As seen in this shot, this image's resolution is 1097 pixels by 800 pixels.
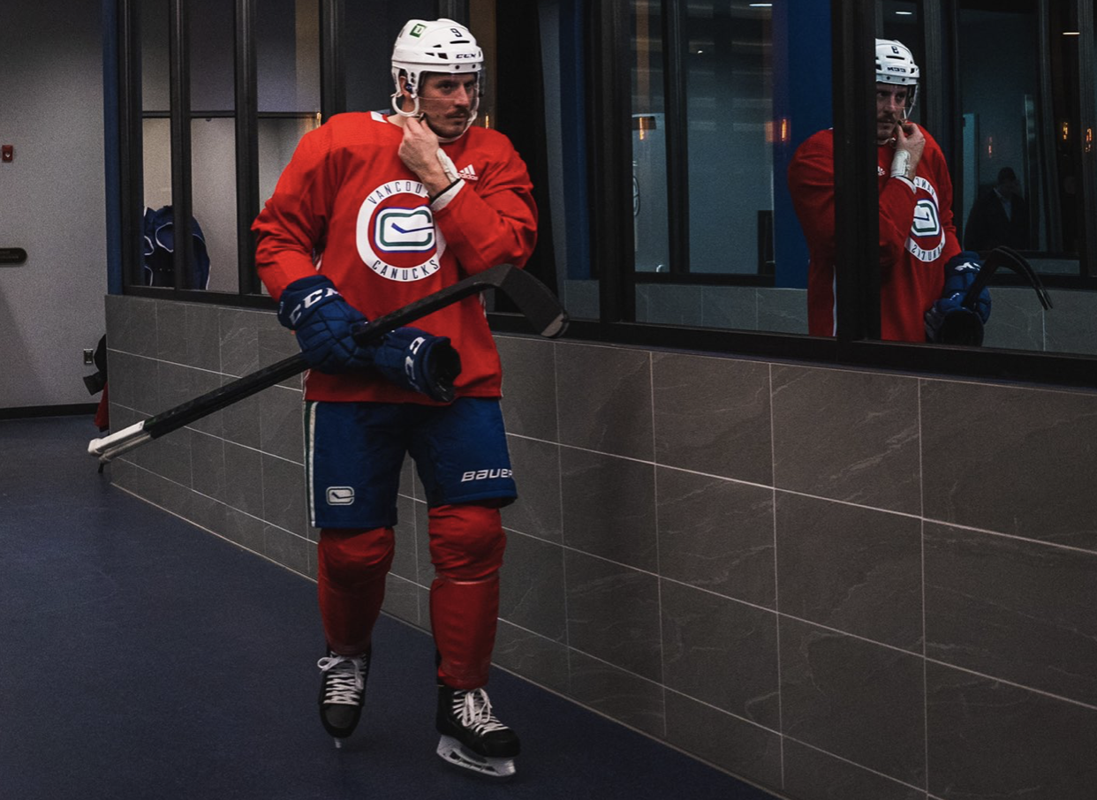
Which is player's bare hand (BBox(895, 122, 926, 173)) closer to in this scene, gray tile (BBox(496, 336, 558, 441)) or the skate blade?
gray tile (BBox(496, 336, 558, 441))

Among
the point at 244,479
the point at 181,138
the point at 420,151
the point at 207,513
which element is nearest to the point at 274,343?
the point at 244,479

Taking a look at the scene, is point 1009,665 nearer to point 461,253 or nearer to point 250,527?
point 461,253

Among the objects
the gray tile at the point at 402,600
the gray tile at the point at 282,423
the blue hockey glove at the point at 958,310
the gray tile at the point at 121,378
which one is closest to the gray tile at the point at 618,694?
the gray tile at the point at 402,600

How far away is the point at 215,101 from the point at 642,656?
22.3 ft

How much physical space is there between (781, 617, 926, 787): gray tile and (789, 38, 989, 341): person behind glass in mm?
618

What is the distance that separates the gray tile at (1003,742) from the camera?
2.04m

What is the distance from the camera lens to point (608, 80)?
10.4 ft

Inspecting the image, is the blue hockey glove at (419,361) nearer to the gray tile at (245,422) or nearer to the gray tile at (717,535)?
the gray tile at (717,535)

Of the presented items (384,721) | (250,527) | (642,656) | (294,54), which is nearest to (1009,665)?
(642,656)

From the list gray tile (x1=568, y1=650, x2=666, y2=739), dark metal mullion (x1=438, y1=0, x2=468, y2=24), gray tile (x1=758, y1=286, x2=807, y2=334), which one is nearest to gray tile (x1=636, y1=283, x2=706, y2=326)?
gray tile (x1=758, y1=286, x2=807, y2=334)

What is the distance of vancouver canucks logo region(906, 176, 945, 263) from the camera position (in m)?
2.83

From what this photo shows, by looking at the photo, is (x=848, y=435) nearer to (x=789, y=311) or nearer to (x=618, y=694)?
(x=618, y=694)

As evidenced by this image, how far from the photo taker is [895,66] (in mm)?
2635

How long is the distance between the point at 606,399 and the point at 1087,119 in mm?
2706
